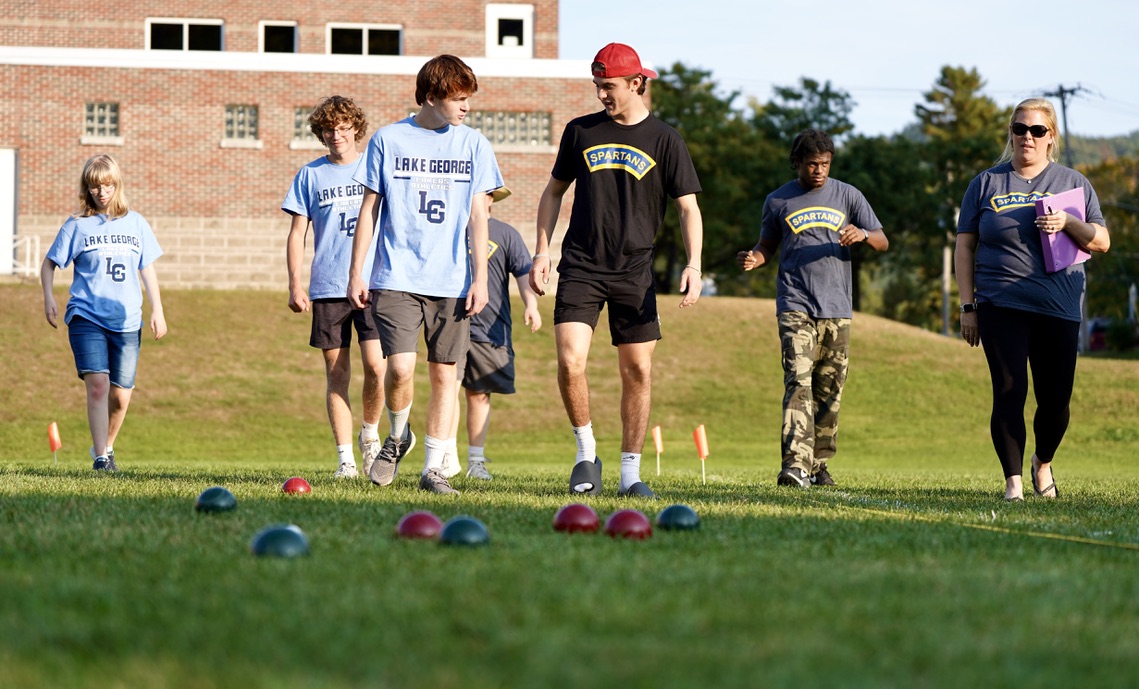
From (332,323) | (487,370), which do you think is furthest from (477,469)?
(332,323)

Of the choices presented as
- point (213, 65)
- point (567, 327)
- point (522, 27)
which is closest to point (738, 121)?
point (522, 27)

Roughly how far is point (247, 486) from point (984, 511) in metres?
4.03

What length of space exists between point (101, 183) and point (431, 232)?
3470 millimetres

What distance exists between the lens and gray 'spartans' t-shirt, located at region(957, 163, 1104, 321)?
7793 mm

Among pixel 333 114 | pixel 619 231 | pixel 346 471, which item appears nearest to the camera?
pixel 619 231

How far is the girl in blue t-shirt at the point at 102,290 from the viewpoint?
9.77m

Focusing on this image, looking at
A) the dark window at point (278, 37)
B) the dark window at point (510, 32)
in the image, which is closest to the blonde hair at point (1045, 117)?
the dark window at point (510, 32)

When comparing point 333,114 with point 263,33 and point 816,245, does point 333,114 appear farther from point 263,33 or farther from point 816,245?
point 263,33

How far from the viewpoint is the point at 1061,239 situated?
779cm

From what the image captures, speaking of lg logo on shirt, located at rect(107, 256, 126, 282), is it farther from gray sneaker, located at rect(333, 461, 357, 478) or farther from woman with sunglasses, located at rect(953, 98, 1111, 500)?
woman with sunglasses, located at rect(953, 98, 1111, 500)

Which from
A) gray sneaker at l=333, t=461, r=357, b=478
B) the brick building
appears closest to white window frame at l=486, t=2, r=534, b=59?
the brick building

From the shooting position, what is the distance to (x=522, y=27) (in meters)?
39.2

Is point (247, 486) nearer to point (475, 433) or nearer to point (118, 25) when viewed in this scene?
point (475, 433)

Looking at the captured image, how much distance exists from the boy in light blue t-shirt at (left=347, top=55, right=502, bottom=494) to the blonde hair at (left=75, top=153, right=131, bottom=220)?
3.02 meters
